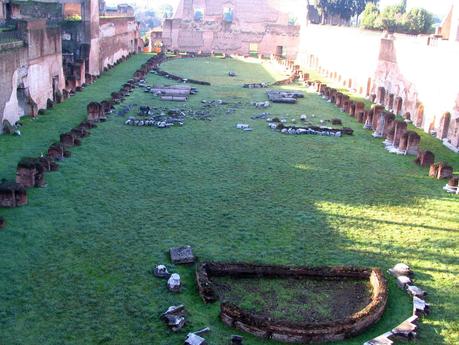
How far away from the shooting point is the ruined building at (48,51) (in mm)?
16594

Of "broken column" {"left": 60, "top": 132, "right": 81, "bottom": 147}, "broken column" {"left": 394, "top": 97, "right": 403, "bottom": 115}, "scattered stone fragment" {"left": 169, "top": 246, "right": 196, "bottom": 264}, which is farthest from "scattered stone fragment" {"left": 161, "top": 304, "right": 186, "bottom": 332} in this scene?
"broken column" {"left": 394, "top": 97, "right": 403, "bottom": 115}

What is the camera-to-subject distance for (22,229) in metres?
9.10

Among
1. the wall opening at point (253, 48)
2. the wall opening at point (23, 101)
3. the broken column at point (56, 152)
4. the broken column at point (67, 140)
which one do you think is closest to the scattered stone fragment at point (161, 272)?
the broken column at point (56, 152)

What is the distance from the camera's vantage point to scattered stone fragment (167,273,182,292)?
7.56m

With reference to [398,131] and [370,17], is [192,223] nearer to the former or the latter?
[398,131]

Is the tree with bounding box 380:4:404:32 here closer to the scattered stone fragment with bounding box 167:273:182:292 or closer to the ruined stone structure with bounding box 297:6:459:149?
the ruined stone structure with bounding box 297:6:459:149

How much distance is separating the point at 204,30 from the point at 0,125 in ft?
126

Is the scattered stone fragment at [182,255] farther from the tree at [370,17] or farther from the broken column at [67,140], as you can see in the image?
the tree at [370,17]

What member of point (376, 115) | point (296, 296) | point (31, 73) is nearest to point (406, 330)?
point (296, 296)

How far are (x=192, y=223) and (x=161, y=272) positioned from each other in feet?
6.72

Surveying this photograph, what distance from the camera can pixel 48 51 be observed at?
20.6m

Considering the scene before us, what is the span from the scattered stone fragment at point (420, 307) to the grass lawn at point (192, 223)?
0.12m

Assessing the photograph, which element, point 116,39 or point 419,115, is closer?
point 419,115

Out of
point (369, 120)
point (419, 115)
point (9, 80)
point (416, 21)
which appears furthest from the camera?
point (416, 21)
